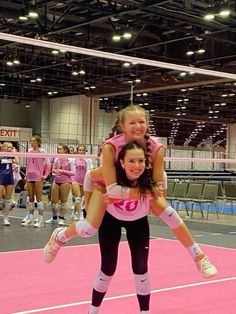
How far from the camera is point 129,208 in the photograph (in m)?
3.15

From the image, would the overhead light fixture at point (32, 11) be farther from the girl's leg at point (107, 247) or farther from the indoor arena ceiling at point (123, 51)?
→ the girl's leg at point (107, 247)

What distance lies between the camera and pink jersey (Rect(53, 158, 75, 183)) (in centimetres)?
960

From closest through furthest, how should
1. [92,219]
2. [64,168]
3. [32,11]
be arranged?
[92,219], [64,168], [32,11]

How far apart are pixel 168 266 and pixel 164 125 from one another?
94.8 ft

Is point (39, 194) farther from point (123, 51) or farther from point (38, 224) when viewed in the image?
point (123, 51)

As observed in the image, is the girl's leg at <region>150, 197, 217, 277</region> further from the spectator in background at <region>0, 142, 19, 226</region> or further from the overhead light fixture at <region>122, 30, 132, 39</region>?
the overhead light fixture at <region>122, 30, 132, 39</region>

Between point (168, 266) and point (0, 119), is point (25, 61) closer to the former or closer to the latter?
point (0, 119)

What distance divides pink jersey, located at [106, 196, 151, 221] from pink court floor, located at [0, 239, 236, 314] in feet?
3.54

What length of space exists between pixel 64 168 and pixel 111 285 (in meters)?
4.92

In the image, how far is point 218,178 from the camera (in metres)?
15.0

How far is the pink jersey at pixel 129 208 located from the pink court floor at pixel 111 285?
3.54 feet

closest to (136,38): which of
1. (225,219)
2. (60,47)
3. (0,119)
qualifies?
(225,219)

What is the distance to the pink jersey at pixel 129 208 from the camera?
3.14 meters

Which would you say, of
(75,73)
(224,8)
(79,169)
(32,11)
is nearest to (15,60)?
(75,73)
